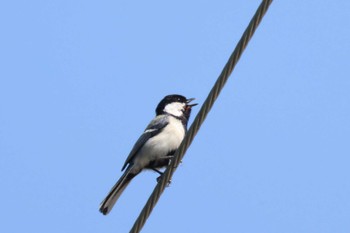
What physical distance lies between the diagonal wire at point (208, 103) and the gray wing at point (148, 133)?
9.60ft

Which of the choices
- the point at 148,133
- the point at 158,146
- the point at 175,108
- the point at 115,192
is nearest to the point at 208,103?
the point at 115,192

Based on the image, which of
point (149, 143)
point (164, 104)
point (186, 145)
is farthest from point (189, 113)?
point (186, 145)

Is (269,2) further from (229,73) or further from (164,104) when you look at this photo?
(164,104)

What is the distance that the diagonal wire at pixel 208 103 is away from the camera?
182 inches

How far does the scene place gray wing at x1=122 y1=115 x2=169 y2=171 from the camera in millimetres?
8114

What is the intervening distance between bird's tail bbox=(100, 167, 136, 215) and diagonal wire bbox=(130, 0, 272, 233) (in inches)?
96.2

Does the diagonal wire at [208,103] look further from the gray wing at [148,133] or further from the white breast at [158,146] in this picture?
the gray wing at [148,133]

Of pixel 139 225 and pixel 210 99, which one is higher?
pixel 210 99

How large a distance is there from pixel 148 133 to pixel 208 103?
342 cm

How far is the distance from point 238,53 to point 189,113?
163 inches

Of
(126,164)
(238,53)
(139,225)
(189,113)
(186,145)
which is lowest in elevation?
(139,225)

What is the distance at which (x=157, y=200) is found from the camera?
5078 millimetres

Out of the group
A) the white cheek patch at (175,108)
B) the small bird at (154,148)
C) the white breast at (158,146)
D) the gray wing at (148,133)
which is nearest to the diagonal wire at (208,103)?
the small bird at (154,148)

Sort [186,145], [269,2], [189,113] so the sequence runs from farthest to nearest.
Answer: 1. [189,113]
2. [186,145]
3. [269,2]
